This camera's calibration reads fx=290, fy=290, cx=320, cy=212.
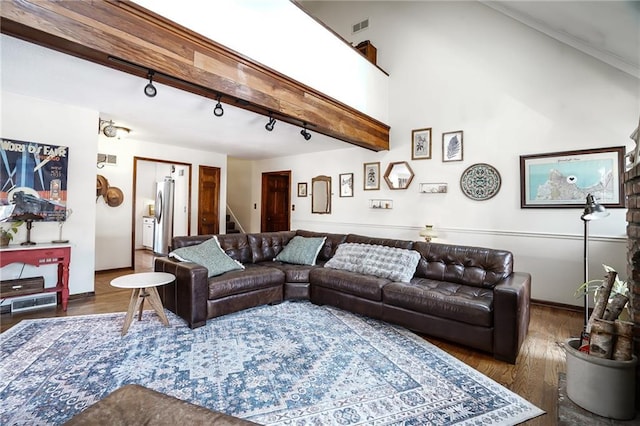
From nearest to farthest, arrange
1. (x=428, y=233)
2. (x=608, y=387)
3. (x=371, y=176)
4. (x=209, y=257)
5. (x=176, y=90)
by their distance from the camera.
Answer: (x=608, y=387) < (x=176, y=90) < (x=209, y=257) < (x=428, y=233) < (x=371, y=176)

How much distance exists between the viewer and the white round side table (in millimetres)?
2613

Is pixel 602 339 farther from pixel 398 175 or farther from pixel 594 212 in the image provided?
pixel 398 175

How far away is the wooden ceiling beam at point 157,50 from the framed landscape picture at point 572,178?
9.28 feet

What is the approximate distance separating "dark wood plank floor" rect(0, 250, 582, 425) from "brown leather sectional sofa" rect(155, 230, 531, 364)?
0.12 metres

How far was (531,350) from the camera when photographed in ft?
8.30

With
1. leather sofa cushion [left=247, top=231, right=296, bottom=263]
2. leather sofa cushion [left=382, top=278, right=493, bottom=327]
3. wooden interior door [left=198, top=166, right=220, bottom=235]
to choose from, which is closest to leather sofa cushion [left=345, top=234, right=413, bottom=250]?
leather sofa cushion [left=382, top=278, right=493, bottom=327]

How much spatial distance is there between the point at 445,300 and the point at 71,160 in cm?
444

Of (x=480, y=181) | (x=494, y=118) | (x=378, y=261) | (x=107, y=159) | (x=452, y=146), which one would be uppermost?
(x=494, y=118)

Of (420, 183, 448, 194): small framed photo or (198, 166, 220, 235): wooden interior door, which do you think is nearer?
(420, 183, 448, 194): small framed photo

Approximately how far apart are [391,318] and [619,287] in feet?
5.74

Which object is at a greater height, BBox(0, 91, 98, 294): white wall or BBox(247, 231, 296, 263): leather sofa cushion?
BBox(0, 91, 98, 294): white wall

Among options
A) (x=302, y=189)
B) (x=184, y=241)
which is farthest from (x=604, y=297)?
(x=302, y=189)

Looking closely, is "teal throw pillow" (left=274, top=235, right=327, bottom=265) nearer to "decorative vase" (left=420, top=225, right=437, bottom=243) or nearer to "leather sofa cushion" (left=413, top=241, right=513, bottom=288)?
"leather sofa cushion" (left=413, top=241, right=513, bottom=288)

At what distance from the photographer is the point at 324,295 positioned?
11.3 feet
